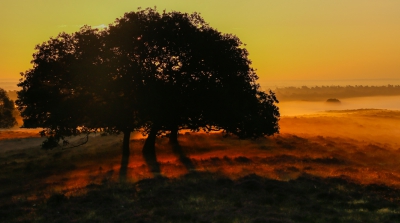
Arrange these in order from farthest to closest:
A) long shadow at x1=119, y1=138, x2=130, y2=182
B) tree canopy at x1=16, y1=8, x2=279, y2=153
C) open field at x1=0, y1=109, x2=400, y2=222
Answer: tree canopy at x1=16, y1=8, x2=279, y2=153 < long shadow at x1=119, y1=138, x2=130, y2=182 < open field at x1=0, y1=109, x2=400, y2=222

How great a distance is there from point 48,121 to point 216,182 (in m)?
20.2

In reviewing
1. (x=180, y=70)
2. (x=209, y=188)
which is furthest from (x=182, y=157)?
(x=209, y=188)

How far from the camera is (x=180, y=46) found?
34.5m

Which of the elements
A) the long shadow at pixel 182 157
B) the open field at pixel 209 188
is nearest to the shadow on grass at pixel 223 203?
the open field at pixel 209 188

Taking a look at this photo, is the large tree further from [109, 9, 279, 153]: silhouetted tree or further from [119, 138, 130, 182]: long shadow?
[119, 138, 130, 182]: long shadow

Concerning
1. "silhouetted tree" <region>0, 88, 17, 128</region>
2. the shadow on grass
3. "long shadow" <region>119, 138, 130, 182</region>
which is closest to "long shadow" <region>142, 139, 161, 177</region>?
"long shadow" <region>119, 138, 130, 182</region>

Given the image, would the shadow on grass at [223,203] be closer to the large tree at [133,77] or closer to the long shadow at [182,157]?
the long shadow at [182,157]

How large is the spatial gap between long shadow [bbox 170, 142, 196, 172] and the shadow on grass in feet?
20.4

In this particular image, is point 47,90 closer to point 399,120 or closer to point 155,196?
point 155,196

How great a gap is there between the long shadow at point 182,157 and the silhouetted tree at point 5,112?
294ft

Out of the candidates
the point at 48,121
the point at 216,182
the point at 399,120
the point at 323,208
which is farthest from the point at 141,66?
the point at 399,120

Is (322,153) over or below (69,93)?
below

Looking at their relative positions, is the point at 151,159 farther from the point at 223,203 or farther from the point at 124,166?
the point at 223,203

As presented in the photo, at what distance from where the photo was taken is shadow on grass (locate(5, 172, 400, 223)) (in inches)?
655
